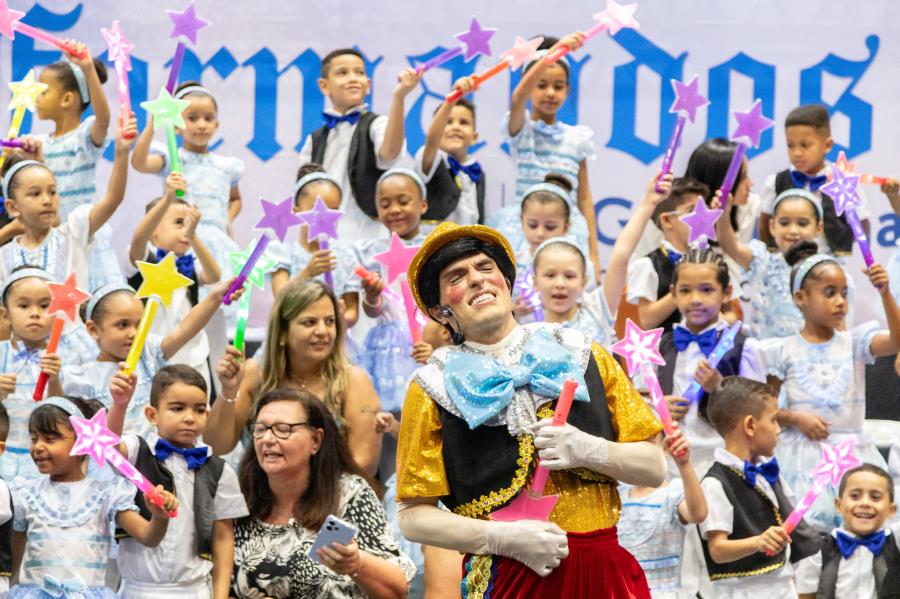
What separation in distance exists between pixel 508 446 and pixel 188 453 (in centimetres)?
180

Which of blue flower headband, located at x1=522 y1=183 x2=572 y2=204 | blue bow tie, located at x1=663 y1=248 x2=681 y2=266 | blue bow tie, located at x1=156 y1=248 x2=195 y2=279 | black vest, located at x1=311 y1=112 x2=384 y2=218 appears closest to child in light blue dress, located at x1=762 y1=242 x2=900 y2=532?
blue bow tie, located at x1=663 y1=248 x2=681 y2=266

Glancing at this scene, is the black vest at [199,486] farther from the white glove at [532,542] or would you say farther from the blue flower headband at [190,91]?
the blue flower headband at [190,91]

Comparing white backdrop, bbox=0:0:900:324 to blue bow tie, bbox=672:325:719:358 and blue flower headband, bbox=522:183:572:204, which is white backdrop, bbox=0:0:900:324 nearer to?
blue flower headband, bbox=522:183:572:204

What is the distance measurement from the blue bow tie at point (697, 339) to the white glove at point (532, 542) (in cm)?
274

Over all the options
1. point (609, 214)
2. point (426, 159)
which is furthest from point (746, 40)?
point (426, 159)

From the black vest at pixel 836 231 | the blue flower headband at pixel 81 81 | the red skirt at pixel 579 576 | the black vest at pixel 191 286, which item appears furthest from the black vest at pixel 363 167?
the red skirt at pixel 579 576

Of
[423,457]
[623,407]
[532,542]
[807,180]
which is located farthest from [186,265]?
[532,542]

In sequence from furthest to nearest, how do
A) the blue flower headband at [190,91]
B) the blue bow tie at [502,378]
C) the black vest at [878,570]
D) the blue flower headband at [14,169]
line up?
the blue flower headband at [190,91] → the blue flower headband at [14,169] → the black vest at [878,570] → the blue bow tie at [502,378]

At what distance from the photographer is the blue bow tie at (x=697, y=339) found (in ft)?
18.6

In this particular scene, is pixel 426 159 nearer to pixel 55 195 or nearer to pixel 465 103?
pixel 465 103

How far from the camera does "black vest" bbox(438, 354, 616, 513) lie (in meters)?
3.16

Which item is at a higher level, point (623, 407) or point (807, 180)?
point (807, 180)

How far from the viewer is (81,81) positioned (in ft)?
21.7

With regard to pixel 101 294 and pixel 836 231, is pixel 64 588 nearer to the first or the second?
pixel 101 294
